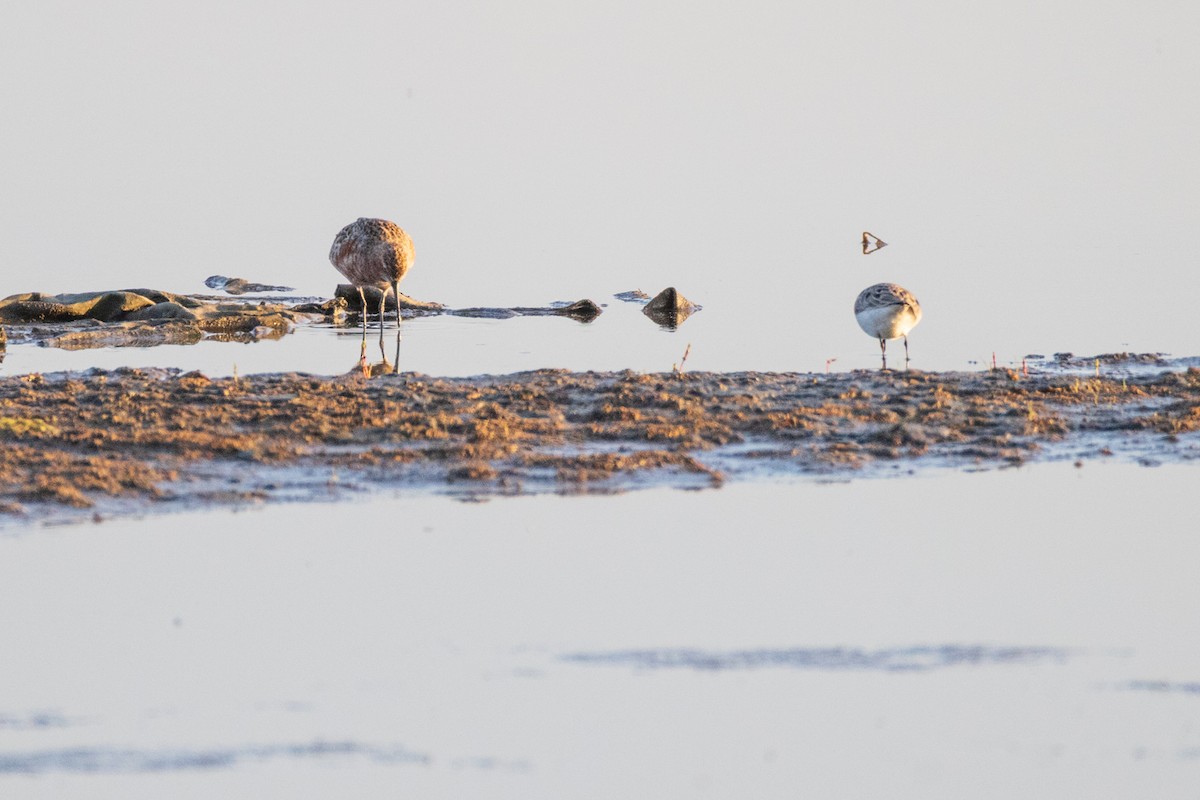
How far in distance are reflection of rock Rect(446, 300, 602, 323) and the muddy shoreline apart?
6.97 m

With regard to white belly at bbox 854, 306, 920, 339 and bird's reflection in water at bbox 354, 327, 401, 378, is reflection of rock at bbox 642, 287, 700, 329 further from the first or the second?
white belly at bbox 854, 306, 920, 339

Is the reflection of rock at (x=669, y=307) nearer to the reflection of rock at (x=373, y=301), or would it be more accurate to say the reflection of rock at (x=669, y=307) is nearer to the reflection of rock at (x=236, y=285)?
the reflection of rock at (x=373, y=301)

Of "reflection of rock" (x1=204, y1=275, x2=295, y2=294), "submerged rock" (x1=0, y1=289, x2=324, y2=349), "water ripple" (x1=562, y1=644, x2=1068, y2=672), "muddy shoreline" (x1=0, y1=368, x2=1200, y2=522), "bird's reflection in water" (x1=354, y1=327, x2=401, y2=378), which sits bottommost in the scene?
"water ripple" (x1=562, y1=644, x2=1068, y2=672)

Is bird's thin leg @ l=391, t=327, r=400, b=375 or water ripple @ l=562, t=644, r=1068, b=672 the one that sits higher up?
bird's thin leg @ l=391, t=327, r=400, b=375

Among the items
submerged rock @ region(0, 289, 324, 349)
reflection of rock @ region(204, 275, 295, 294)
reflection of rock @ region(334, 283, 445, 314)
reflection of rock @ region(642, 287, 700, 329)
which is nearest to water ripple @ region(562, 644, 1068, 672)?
submerged rock @ region(0, 289, 324, 349)

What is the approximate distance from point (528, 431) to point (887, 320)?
4942mm

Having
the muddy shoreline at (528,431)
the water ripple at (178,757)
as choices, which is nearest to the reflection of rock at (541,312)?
the muddy shoreline at (528,431)

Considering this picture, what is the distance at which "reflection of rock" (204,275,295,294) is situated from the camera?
24.1 metres

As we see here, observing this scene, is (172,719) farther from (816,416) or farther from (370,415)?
(816,416)

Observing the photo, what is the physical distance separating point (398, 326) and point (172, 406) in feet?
23.6

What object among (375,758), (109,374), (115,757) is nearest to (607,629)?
(375,758)

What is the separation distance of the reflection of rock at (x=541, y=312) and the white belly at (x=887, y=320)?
5829 millimetres

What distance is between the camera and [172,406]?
11.7 m

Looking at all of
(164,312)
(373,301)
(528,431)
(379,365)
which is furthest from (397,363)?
(528,431)
